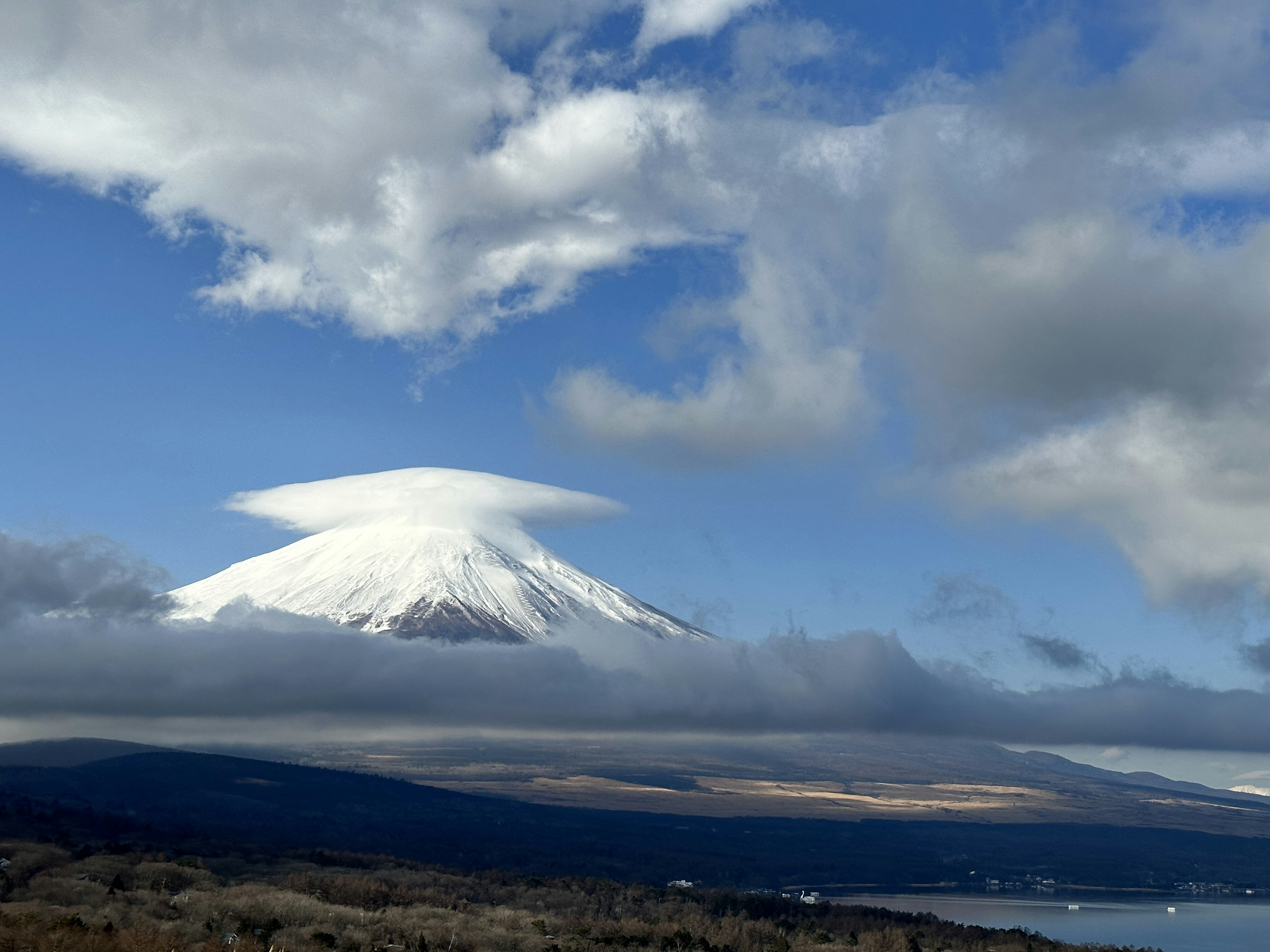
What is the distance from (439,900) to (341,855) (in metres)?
60.4

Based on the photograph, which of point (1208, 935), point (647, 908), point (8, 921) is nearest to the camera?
point (8, 921)

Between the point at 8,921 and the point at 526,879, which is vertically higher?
the point at 8,921

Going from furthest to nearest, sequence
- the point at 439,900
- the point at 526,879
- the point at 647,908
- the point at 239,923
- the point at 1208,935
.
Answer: the point at 1208,935, the point at 526,879, the point at 647,908, the point at 439,900, the point at 239,923

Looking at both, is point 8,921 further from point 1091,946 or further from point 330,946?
point 1091,946

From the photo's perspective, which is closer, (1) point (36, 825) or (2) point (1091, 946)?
(2) point (1091, 946)

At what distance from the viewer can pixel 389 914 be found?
103 m

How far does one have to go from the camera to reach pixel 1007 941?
13338 centimetres

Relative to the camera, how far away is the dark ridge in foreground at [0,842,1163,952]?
→ 252 ft

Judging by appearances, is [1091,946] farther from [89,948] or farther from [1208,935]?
[89,948]

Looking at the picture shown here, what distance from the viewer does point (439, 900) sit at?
436 ft

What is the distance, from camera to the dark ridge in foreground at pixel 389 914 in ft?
252

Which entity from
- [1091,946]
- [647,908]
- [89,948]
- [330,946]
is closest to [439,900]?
[647,908]

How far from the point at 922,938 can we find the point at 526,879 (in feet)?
209

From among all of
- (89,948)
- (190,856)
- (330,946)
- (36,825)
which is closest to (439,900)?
(190,856)
